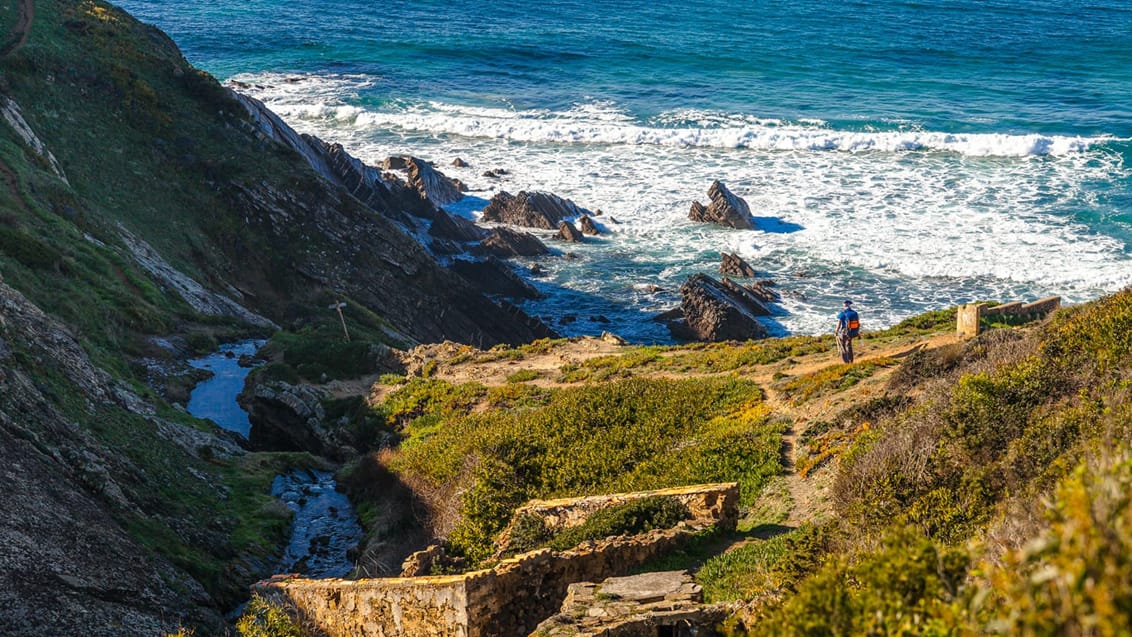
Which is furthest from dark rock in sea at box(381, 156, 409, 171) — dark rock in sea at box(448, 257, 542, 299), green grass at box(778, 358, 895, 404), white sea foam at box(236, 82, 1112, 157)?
green grass at box(778, 358, 895, 404)

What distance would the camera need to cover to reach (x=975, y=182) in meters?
55.5

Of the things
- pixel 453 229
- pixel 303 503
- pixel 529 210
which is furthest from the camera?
pixel 529 210

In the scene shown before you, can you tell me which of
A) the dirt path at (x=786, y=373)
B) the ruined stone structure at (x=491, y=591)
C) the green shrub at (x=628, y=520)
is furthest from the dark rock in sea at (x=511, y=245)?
the ruined stone structure at (x=491, y=591)

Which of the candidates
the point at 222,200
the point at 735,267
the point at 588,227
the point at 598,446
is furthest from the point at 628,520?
the point at 588,227

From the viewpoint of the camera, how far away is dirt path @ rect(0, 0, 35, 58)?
140 feet

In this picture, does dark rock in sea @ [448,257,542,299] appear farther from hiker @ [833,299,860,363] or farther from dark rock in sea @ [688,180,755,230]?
Answer: hiker @ [833,299,860,363]

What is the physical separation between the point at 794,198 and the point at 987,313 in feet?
104

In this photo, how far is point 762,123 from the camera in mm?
67625

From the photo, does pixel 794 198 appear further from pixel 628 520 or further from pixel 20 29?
pixel 628 520

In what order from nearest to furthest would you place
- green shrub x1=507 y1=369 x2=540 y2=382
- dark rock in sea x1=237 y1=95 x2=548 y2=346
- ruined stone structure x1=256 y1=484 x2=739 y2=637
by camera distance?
ruined stone structure x1=256 y1=484 x2=739 y2=637 → green shrub x1=507 y1=369 x2=540 y2=382 → dark rock in sea x1=237 y1=95 x2=548 y2=346

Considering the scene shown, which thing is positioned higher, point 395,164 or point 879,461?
point 879,461

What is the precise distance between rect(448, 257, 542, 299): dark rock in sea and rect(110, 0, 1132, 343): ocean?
1.14 meters

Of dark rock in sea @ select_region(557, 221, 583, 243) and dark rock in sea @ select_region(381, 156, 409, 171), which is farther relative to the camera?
dark rock in sea @ select_region(381, 156, 409, 171)

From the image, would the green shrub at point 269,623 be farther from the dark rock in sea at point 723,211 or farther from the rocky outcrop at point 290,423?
the dark rock in sea at point 723,211
